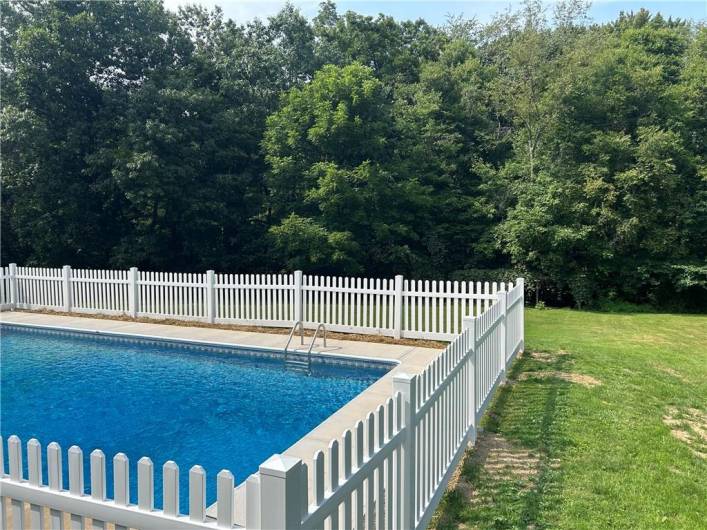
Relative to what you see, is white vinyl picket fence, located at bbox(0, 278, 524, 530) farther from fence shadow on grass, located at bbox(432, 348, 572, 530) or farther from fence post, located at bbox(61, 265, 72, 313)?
fence post, located at bbox(61, 265, 72, 313)

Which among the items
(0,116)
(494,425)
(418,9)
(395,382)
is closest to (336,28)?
(418,9)

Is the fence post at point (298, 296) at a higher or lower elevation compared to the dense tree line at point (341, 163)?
lower

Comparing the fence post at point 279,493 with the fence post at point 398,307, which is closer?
the fence post at point 279,493

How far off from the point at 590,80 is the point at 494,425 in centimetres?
1642

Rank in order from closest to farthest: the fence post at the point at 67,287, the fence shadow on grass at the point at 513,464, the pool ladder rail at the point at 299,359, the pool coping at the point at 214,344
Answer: the fence shadow on grass at the point at 513,464 < the pool ladder rail at the point at 299,359 < the pool coping at the point at 214,344 < the fence post at the point at 67,287

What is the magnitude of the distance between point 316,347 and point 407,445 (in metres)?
7.15

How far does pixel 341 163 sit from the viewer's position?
758 inches

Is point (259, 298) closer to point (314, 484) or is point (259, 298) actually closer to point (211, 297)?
point (211, 297)

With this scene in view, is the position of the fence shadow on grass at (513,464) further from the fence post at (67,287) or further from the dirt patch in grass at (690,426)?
the fence post at (67,287)

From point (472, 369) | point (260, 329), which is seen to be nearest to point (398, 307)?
point (260, 329)

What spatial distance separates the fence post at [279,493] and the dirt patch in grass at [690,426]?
15.4ft

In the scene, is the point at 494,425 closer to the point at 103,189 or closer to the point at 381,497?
the point at 381,497

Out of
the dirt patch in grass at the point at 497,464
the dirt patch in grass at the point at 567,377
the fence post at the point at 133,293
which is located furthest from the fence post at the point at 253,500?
the fence post at the point at 133,293

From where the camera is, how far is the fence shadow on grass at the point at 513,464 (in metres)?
4.06
